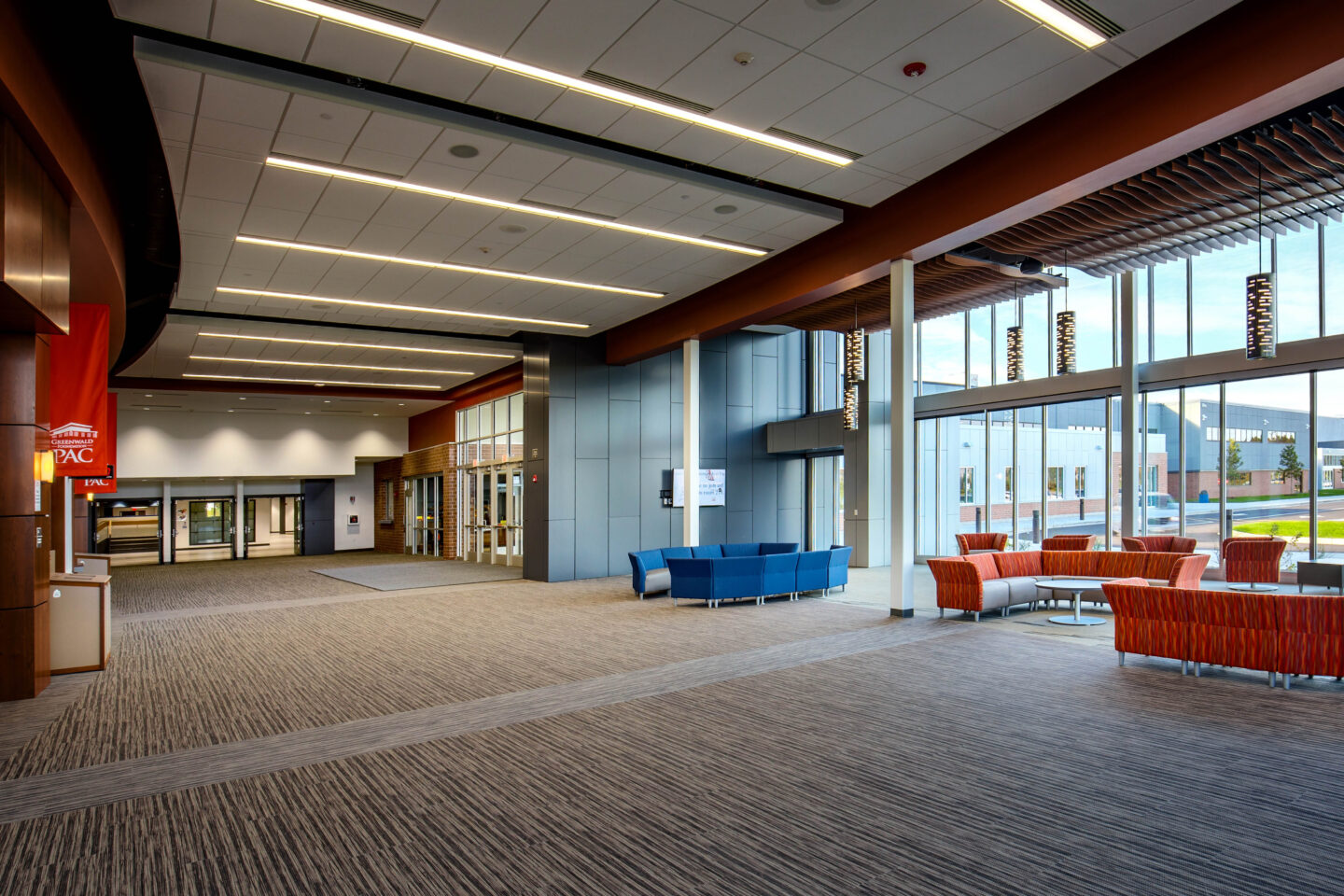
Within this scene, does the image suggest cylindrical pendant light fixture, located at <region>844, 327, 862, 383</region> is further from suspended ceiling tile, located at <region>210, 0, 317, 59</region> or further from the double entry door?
the double entry door

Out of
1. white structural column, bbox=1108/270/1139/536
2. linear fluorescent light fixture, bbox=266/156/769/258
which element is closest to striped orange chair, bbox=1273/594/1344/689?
white structural column, bbox=1108/270/1139/536

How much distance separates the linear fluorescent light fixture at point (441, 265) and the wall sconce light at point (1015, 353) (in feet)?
16.7

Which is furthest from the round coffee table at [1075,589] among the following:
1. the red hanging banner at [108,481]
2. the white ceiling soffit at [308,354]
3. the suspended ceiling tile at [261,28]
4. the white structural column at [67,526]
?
the red hanging banner at [108,481]

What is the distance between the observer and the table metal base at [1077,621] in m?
9.05

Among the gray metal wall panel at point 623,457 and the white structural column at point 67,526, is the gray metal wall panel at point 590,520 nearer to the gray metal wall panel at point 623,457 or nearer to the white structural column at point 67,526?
the gray metal wall panel at point 623,457

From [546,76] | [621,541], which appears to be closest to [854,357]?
[546,76]

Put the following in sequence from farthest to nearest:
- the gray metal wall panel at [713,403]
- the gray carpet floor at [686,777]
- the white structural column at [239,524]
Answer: the white structural column at [239,524], the gray metal wall panel at [713,403], the gray carpet floor at [686,777]

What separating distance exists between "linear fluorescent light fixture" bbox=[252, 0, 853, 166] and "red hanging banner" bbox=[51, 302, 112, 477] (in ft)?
16.5

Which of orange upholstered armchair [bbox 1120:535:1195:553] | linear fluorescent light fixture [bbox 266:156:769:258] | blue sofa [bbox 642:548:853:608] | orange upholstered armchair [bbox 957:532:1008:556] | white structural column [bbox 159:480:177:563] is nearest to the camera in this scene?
linear fluorescent light fixture [bbox 266:156:769:258]

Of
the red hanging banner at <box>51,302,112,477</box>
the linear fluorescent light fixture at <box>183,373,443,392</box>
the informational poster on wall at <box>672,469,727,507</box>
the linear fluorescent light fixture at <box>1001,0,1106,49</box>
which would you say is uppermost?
the linear fluorescent light fixture at <box>1001,0,1106,49</box>

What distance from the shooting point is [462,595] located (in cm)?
1280

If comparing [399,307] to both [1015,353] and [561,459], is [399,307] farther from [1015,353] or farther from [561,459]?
[1015,353]

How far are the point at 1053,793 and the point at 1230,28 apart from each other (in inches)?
210

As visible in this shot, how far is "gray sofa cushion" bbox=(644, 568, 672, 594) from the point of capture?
1175 centimetres
